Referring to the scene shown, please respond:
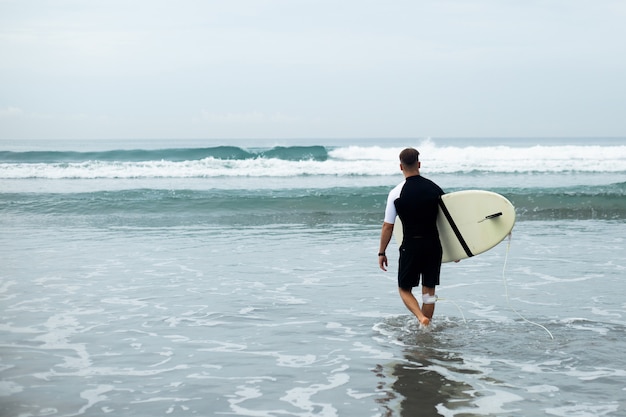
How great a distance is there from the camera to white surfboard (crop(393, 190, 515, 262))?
6.57 meters

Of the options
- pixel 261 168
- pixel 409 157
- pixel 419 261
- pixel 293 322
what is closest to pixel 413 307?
pixel 419 261

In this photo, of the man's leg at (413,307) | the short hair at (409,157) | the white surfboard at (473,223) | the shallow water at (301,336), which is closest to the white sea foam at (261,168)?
the shallow water at (301,336)

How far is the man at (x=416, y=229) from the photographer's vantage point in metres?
6.16

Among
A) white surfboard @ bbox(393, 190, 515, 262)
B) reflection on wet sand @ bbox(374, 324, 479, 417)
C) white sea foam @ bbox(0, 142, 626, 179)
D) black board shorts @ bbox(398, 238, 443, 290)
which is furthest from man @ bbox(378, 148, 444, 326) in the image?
white sea foam @ bbox(0, 142, 626, 179)

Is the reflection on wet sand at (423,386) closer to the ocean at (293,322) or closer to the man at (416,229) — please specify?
the ocean at (293,322)

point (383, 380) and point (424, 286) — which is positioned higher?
point (424, 286)

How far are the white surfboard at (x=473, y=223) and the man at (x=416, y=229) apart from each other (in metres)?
0.32

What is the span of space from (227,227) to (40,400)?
393 inches

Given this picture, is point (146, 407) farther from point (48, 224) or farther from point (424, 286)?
point (48, 224)

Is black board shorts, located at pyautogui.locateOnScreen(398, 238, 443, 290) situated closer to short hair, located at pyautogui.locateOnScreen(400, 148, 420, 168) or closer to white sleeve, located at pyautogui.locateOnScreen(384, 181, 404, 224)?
white sleeve, located at pyautogui.locateOnScreen(384, 181, 404, 224)

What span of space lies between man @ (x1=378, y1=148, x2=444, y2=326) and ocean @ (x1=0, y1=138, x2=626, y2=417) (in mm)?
355

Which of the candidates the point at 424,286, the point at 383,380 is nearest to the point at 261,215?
the point at 424,286

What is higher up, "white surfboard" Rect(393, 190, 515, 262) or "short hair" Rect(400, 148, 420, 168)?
"short hair" Rect(400, 148, 420, 168)

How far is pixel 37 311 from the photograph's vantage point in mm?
7160
